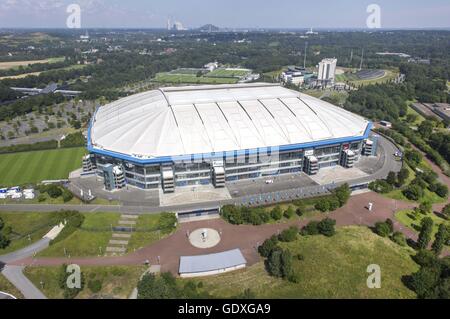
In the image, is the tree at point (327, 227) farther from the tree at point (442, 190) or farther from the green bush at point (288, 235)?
the tree at point (442, 190)

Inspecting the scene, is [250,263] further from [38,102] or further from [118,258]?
[38,102]

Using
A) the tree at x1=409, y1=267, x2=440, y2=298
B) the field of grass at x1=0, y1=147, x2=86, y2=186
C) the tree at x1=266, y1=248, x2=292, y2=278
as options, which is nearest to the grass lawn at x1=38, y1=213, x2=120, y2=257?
the field of grass at x1=0, y1=147, x2=86, y2=186

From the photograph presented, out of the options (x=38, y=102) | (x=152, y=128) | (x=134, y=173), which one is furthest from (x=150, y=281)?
(x=38, y=102)

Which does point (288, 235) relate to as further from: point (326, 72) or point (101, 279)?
point (326, 72)

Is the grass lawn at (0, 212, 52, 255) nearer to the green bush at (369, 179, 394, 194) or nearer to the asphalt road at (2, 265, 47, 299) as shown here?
the asphalt road at (2, 265, 47, 299)

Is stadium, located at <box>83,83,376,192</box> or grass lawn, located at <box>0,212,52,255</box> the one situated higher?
stadium, located at <box>83,83,376,192</box>

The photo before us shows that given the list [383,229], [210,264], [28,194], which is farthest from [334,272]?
[28,194]
